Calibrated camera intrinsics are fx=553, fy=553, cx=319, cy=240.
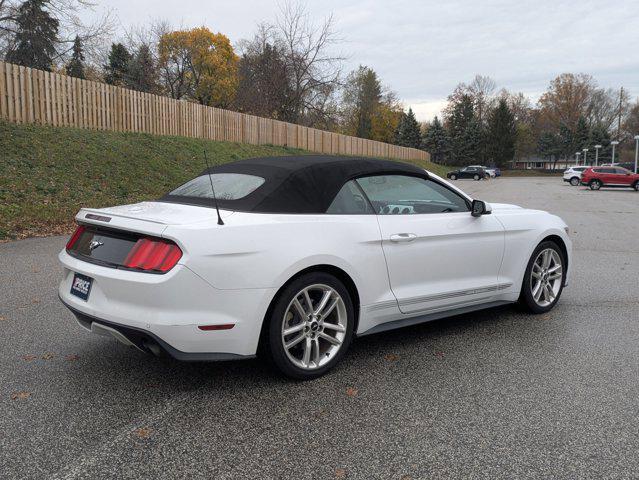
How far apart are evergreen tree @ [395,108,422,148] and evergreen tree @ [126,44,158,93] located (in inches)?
2115

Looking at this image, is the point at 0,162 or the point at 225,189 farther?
the point at 0,162

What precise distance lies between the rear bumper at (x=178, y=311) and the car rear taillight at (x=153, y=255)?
0.05m

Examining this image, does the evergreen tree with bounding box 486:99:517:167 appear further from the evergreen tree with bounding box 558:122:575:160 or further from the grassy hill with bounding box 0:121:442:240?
the grassy hill with bounding box 0:121:442:240

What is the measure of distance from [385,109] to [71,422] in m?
87.6

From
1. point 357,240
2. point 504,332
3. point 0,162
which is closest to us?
point 357,240

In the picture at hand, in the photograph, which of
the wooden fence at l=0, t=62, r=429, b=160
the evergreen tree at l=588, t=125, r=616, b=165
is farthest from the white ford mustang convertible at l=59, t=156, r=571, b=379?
the evergreen tree at l=588, t=125, r=616, b=165

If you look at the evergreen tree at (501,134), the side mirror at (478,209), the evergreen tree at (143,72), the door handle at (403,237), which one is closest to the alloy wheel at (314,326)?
the door handle at (403,237)

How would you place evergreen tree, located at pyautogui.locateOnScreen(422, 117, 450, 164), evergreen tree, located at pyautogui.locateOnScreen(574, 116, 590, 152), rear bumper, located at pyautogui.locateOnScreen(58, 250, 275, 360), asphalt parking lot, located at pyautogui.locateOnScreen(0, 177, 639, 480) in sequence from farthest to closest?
1. evergreen tree, located at pyautogui.locateOnScreen(574, 116, 590, 152)
2. evergreen tree, located at pyautogui.locateOnScreen(422, 117, 450, 164)
3. rear bumper, located at pyautogui.locateOnScreen(58, 250, 275, 360)
4. asphalt parking lot, located at pyautogui.locateOnScreen(0, 177, 639, 480)

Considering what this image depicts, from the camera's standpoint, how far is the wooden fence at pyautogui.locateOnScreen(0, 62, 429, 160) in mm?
15883

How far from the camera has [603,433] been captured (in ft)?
9.79

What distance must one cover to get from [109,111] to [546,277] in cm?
1725

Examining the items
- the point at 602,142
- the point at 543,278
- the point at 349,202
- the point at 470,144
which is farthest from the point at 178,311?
the point at 602,142

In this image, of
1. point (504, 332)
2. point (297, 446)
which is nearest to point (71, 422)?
point (297, 446)

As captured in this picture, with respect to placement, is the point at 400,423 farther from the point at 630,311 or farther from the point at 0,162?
the point at 0,162
